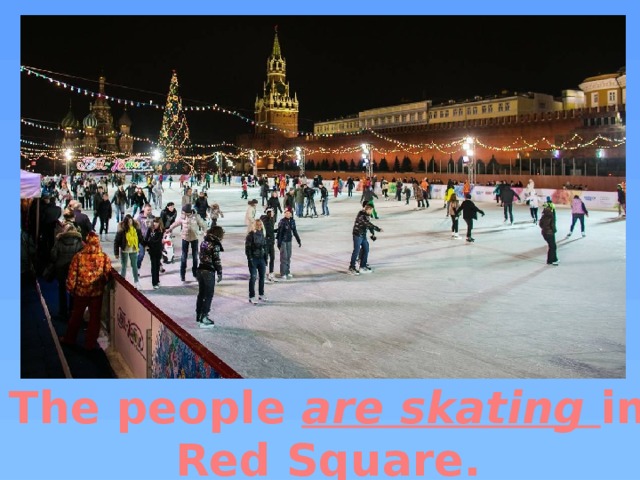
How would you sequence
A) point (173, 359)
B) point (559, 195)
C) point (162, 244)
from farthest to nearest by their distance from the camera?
point (559, 195) < point (162, 244) < point (173, 359)

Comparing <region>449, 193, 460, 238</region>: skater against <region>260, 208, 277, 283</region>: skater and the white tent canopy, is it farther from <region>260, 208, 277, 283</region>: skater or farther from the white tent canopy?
the white tent canopy

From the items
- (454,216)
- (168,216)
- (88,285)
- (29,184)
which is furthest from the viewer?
(454,216)

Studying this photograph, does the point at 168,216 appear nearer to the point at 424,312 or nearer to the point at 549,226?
the point at 424,312

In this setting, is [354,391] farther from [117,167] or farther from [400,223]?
[117,167]

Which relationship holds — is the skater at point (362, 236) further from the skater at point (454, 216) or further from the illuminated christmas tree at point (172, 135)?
the illuminated christmas tree at point (172, 135)

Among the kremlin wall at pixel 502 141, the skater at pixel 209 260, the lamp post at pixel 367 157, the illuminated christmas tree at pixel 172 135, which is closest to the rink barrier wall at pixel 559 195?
the kremlin wall at pixel 502 141

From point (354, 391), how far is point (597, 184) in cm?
1976

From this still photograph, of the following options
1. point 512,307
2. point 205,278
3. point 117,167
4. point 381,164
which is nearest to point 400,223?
point 512,307

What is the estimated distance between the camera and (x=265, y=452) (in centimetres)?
341

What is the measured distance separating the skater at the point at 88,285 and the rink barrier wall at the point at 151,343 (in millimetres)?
134

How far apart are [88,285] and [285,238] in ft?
10.2

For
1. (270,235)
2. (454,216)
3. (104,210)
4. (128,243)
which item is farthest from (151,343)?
(454,216)

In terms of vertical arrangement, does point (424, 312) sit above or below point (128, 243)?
below

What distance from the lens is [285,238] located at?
782 cm
